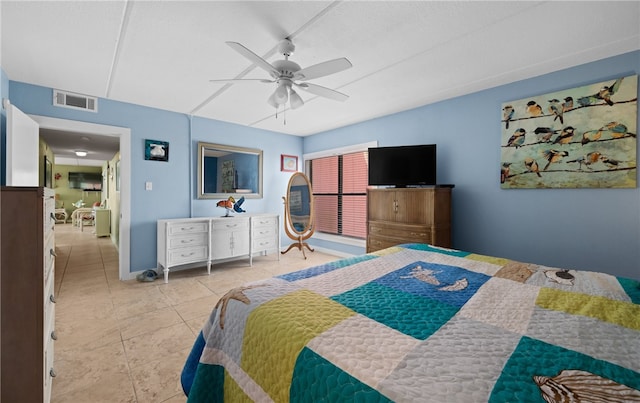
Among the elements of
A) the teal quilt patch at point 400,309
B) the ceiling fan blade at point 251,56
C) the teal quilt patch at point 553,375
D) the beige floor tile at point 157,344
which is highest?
the ceiling fan blade at point 251,56

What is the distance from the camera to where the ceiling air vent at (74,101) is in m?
3.22

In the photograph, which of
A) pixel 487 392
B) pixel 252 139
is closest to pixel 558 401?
pixel 487 392

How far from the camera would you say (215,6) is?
1.81 metres

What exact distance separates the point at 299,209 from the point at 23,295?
4.29 metres

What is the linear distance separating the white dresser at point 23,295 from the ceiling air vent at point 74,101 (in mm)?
2902

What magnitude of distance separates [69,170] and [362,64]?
13.5 m

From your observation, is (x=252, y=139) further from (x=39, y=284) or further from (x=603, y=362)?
(x=603, y=362)

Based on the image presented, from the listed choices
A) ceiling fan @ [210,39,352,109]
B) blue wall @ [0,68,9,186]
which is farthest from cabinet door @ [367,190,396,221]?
blue wall @ [0,68,9,186]

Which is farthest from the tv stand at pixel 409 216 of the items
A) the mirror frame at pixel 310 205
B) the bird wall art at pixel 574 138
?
the mirror frame at pixel 310 205

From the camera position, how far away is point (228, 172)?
4684 millimetres

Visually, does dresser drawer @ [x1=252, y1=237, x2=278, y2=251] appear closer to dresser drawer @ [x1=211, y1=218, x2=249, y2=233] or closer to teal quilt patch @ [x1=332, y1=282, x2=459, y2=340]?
dresser drawer @ [x1=211, y1=218, x2=249, y2=233]

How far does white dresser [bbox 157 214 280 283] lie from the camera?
12.2ft

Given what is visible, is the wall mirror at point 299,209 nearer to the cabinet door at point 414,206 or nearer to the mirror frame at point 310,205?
the mirror frame at point 310,205

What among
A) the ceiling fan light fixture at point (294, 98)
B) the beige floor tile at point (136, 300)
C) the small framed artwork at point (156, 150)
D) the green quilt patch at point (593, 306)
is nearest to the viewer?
the green quilt patch at point (593, 306)
